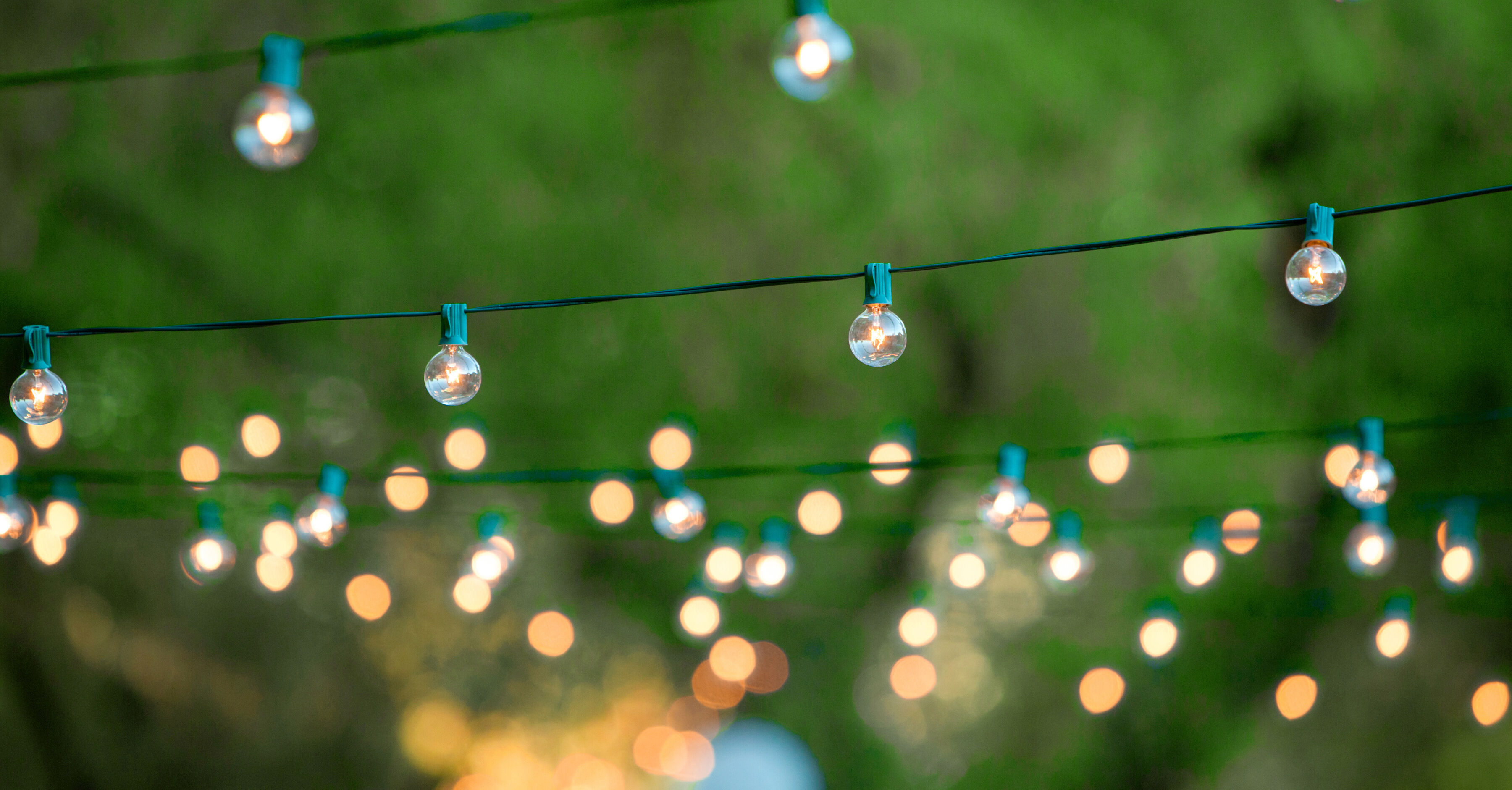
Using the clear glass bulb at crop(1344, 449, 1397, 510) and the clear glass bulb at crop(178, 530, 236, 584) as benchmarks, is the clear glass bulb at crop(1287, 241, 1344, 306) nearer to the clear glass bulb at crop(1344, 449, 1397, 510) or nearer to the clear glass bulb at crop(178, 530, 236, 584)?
the clear glass bulb at crop(1344, 449, 1397, 510)

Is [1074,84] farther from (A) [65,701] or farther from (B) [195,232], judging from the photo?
(A) [65,701]

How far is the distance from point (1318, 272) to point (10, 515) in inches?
104

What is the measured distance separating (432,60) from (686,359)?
1314 mm

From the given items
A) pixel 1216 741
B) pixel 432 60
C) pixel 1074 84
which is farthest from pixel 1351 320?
pixel 432 60

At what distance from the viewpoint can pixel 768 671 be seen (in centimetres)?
360

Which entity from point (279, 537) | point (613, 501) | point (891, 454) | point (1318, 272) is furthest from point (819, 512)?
Result: point (1318, 272)

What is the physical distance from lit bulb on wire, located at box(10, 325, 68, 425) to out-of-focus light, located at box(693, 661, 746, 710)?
2315 millimetres

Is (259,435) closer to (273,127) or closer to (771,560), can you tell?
(771,560)

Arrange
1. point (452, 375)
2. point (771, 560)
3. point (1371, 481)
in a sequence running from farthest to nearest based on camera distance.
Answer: point (771, 560) < point (1371, 481) < point (452, 375)

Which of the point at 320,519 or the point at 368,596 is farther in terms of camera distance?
the point at 368,596

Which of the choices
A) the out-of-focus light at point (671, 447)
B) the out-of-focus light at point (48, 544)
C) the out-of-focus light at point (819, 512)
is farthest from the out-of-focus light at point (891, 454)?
the out-of-focus light at point (48, 544)

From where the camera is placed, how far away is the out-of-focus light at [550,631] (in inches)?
141

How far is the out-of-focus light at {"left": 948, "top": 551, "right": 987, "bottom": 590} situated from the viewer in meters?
3.03

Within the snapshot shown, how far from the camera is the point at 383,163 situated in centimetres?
340
